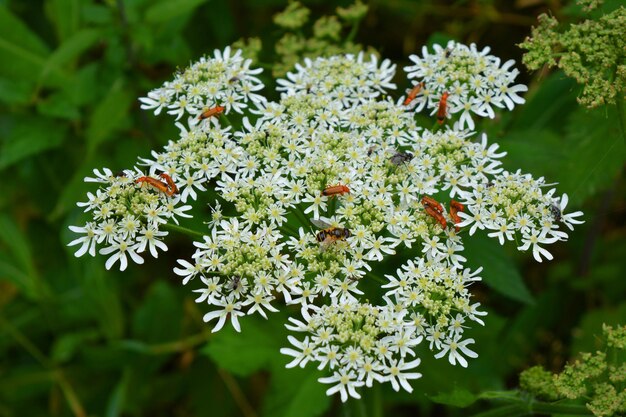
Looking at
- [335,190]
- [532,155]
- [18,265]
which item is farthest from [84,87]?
[532,155]

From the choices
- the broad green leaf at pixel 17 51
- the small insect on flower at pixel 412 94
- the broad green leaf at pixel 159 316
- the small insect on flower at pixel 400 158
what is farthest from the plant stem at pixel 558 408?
the broad green leaf at pixel 17 51

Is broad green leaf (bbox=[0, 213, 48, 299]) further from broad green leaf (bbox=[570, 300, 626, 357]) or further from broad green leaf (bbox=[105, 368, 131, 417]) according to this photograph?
broad green leaf (bbox=[570, 300, 626, 357])

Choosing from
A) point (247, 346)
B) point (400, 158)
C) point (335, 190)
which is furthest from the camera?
point (247, 346)

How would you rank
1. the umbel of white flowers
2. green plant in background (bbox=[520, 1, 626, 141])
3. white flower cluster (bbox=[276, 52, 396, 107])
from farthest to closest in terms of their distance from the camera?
white flower cluster (bbox=[276, 52, 396, 107]), green plant in background (bbox=[520, 1, 626, 141]), the umbel of white flowers

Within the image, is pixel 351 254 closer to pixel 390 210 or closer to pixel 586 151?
pixel 390 210

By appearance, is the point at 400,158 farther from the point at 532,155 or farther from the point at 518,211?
the point at 532,155

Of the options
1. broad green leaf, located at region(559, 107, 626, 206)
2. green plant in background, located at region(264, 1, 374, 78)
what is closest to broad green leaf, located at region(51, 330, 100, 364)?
green plant in background, located at region(264, 1, 374, 78)

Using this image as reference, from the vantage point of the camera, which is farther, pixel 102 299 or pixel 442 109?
pixel 102 299
